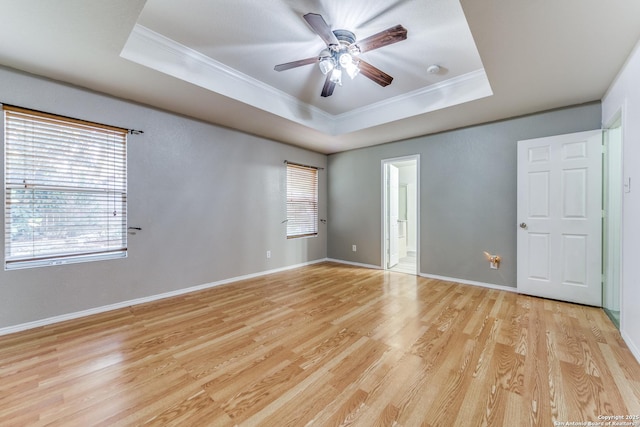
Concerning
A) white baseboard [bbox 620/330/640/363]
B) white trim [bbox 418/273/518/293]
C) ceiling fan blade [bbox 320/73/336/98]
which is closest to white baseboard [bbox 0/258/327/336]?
white trim [bbox 418/273/518/293]

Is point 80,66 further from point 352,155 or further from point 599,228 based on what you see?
point 599,228

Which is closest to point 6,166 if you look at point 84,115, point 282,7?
point 84,115

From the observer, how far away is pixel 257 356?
196 centimetres

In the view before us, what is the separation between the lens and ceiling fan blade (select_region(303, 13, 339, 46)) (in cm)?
177

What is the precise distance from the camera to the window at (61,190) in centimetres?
240

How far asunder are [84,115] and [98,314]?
2140mm

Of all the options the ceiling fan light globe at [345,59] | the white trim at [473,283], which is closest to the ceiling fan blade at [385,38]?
the ceiling fan light globe at [345,59]

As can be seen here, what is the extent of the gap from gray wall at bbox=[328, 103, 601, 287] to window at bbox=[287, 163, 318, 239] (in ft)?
3.77

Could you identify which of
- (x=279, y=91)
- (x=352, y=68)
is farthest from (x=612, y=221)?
(x=279, y=91)

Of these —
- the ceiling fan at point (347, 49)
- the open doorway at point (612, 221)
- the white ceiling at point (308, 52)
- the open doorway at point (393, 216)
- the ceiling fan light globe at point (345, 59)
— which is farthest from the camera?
the open doorway at point (393, 216)

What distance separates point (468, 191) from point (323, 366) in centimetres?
334

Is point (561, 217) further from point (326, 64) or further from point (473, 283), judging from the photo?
point (326, 64)

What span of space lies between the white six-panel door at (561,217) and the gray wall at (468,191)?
211 mm

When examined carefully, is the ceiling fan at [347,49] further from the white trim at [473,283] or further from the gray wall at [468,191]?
the white trim at [473,283]
